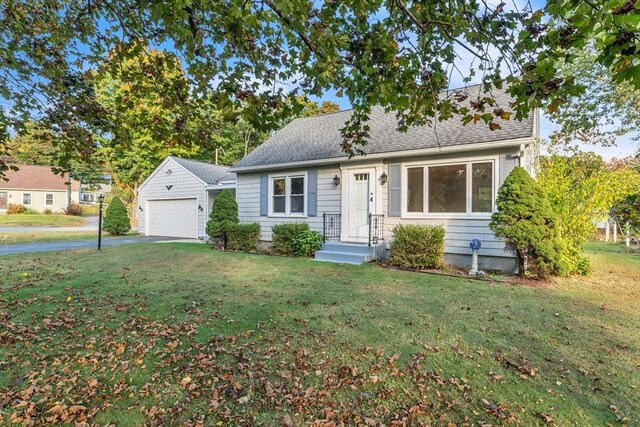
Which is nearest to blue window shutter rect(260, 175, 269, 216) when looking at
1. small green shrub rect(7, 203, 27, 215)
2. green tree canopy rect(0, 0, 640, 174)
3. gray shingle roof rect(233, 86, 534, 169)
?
gray shingle roof rect(233, 86, 534, 169)

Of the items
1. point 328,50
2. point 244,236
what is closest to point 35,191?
point 244,236

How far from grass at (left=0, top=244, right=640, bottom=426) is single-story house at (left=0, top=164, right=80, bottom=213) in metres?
35.9

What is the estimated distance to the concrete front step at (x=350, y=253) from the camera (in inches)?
352

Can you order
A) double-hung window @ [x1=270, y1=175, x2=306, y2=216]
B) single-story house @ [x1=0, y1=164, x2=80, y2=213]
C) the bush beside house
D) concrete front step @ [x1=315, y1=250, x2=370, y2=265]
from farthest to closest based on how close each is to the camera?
single-story house @ [x1=0, y1=164, x2=80, y2=213], double-hung window @ [x1=270, y1=175, x2=306, y2=216], concrete front step @ [x1=315, y1=250, x2=370, y2=265], the bush beside house

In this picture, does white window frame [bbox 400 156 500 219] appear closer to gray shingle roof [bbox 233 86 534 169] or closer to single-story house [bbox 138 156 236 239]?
gray shingle roof [bbox 233 86 534 169]

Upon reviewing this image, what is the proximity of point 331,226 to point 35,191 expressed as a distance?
3716cm

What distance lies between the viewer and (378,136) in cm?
1021

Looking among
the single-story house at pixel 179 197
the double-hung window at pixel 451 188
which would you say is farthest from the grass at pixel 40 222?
the double-hung window at pixel 451 188

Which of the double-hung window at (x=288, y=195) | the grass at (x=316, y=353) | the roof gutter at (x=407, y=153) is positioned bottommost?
the grass at (x=316, y=353)

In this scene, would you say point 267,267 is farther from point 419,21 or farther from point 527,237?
point 419,21

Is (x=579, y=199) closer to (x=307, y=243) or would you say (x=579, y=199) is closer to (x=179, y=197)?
(x=307, y=243)

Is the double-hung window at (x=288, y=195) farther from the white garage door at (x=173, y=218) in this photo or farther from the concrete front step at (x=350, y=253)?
the white garage door at (x=173, y=218)

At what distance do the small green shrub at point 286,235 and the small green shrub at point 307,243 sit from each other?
13 centimetres

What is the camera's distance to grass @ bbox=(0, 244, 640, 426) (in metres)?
2.49
